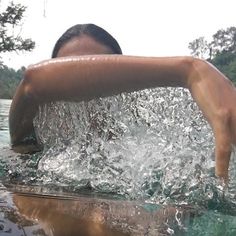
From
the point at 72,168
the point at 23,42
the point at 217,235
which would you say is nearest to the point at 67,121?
the point at 72,168

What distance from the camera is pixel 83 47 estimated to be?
7.36 ft

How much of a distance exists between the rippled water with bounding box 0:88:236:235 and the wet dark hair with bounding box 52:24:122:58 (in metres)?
0.47

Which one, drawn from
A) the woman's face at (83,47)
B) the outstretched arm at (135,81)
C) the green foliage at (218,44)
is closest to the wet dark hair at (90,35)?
the woman's face at (83,47)

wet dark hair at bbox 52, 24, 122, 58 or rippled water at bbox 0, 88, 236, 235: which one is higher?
wet dark hair at bbox 52, 24, 122, 58

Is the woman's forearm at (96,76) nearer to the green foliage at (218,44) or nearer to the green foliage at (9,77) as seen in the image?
the green foliage at (9,77)

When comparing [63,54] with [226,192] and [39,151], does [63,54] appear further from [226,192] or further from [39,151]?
[226,192]

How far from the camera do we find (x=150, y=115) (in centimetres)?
204

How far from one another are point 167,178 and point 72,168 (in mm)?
395

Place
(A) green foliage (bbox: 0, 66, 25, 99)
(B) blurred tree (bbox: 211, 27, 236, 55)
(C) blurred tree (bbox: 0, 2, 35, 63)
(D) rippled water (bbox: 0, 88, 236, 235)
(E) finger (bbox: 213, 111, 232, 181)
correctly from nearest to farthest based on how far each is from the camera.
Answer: (E) finger (bbox: 213, 111, 232, 181) → (D) rippled water (bbox: 0, 88, 236, 235) → (C) blurred tree (bbox: 0, 2, 35, 63) → (A) green foliage (bbox: 0, 66, 25, 99) → (B) blurred tree (bbox: 211, 27, 236, 55)

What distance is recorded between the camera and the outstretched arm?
4.46 feet

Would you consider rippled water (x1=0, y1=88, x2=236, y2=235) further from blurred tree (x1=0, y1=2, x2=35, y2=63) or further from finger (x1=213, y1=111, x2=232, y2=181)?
blurred tree (x1=0, y1=2, x2=35, y2=63)

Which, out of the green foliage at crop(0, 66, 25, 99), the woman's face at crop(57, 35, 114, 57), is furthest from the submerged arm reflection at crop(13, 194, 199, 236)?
the green foliage at crop(0, 66, 25, 99)

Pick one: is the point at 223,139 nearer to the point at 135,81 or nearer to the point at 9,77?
the point at 135,81

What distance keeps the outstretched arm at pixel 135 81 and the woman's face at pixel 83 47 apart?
51 cm
